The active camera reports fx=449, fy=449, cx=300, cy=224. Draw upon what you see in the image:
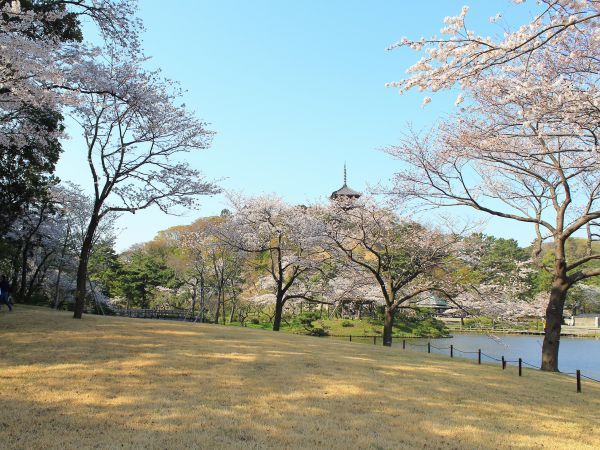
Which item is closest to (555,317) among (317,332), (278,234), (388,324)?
(388,324)

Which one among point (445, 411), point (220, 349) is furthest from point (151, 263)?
point (445, 411)

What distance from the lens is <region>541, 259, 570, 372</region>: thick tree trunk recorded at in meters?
14.4

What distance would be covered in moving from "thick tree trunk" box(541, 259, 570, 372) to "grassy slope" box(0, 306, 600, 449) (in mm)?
3193

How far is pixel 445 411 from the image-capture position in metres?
7.19

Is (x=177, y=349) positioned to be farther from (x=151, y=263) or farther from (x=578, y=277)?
(x=151, y=263)

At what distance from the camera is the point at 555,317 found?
14391 mm

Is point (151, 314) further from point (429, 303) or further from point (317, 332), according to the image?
point (429, 303)

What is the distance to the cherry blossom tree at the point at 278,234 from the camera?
73.7 feet

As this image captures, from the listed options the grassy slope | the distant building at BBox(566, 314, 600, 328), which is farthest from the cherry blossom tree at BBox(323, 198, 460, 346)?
the distant building at BBox(566, 314, 600, 328)

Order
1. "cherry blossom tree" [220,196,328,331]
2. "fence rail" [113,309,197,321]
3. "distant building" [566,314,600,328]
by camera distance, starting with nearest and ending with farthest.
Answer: "cherry blossom tree" [220,196,328,331]
"fence rail" [113,309,197,321]
"distant building" [566,314,600,328]

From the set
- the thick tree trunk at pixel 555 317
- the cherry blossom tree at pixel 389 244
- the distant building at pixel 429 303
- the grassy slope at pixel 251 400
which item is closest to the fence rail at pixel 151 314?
the cherry blossom tree at pixel 389 244

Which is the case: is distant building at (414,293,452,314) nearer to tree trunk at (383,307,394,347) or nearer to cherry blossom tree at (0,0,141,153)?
tree trunk at (383,307,394,347)

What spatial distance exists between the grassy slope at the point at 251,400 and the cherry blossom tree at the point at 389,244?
8382 millimetres

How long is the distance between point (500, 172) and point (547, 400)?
30.4 ft
